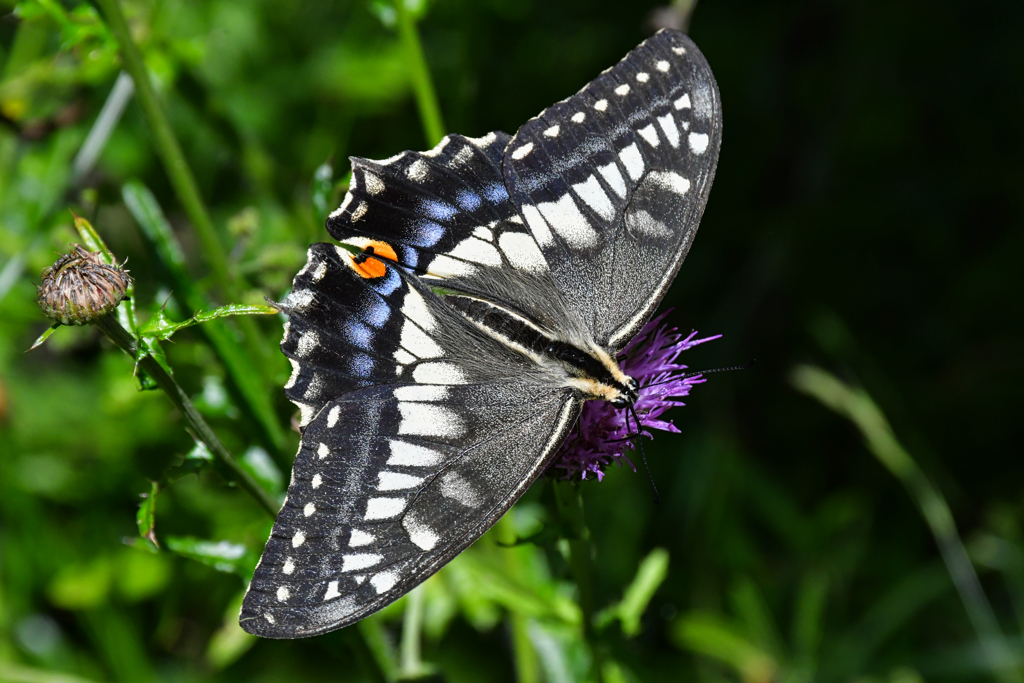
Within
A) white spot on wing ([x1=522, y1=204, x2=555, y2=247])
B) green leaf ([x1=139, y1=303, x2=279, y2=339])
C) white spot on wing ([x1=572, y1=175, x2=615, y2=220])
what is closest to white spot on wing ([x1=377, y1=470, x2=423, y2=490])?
green leaf ([x1=139, y1=303, x2=279, y2=339])

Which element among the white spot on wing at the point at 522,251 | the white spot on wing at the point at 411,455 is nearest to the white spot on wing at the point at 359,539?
the white spot on wing at the point at 411,455

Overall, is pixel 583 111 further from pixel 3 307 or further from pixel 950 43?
pixel 950 43

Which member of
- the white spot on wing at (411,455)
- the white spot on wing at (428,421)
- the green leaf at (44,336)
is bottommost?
the white spot on wing at (411,455)

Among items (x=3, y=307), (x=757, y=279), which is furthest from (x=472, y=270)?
(x=757, y=279)

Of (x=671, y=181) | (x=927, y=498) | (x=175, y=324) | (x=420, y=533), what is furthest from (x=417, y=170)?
(x=927, y=498)

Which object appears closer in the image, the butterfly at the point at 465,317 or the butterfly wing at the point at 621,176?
the butterfly at the point at 465,317

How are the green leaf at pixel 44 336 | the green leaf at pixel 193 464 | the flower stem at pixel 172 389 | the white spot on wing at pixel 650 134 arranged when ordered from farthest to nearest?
the white spot on wing at pixel 650 134 < the green leaf at pixel 193 464 < the flower stem at pixel 172 389 < the green leaf at pixel 44 336

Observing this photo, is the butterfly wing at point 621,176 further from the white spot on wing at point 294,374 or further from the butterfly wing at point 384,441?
the white spot on wing at point 294,374

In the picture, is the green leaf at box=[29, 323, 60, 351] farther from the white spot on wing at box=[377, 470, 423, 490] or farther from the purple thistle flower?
the purple thistle flower
